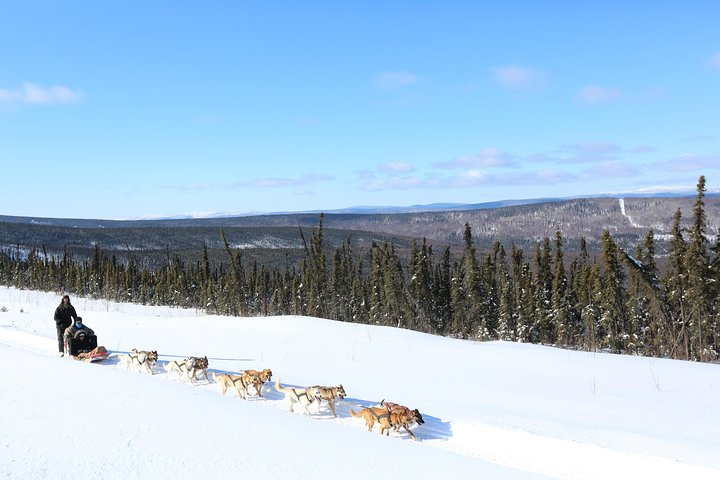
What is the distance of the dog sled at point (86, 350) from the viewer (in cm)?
1206

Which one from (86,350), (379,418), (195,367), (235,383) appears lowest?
(86,350)

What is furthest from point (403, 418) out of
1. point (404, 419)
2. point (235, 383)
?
point (235, 383)

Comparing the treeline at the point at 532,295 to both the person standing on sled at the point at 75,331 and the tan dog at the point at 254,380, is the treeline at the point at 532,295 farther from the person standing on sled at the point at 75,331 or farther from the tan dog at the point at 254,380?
the tan dog at the point at 254,380

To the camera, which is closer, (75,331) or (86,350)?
(86,350)

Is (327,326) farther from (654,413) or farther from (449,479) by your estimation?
(449,479)

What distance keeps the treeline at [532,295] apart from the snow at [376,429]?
27.5 metres

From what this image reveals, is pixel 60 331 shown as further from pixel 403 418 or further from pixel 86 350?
pixel 403 418

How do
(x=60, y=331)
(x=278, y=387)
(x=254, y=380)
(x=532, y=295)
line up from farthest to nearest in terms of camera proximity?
(x=532, y=295), (x=60, y=331), (x=254, y=380), (x=278, y=387)

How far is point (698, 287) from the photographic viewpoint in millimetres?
36844

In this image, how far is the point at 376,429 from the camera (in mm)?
6883

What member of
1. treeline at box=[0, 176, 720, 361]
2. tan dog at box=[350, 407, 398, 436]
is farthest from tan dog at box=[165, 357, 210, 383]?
treeline at box=[0, 176, 720, 361]

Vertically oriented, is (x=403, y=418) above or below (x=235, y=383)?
above

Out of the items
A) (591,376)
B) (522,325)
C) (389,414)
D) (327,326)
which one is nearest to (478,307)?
(522,325)

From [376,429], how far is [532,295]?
A: 4794cm
